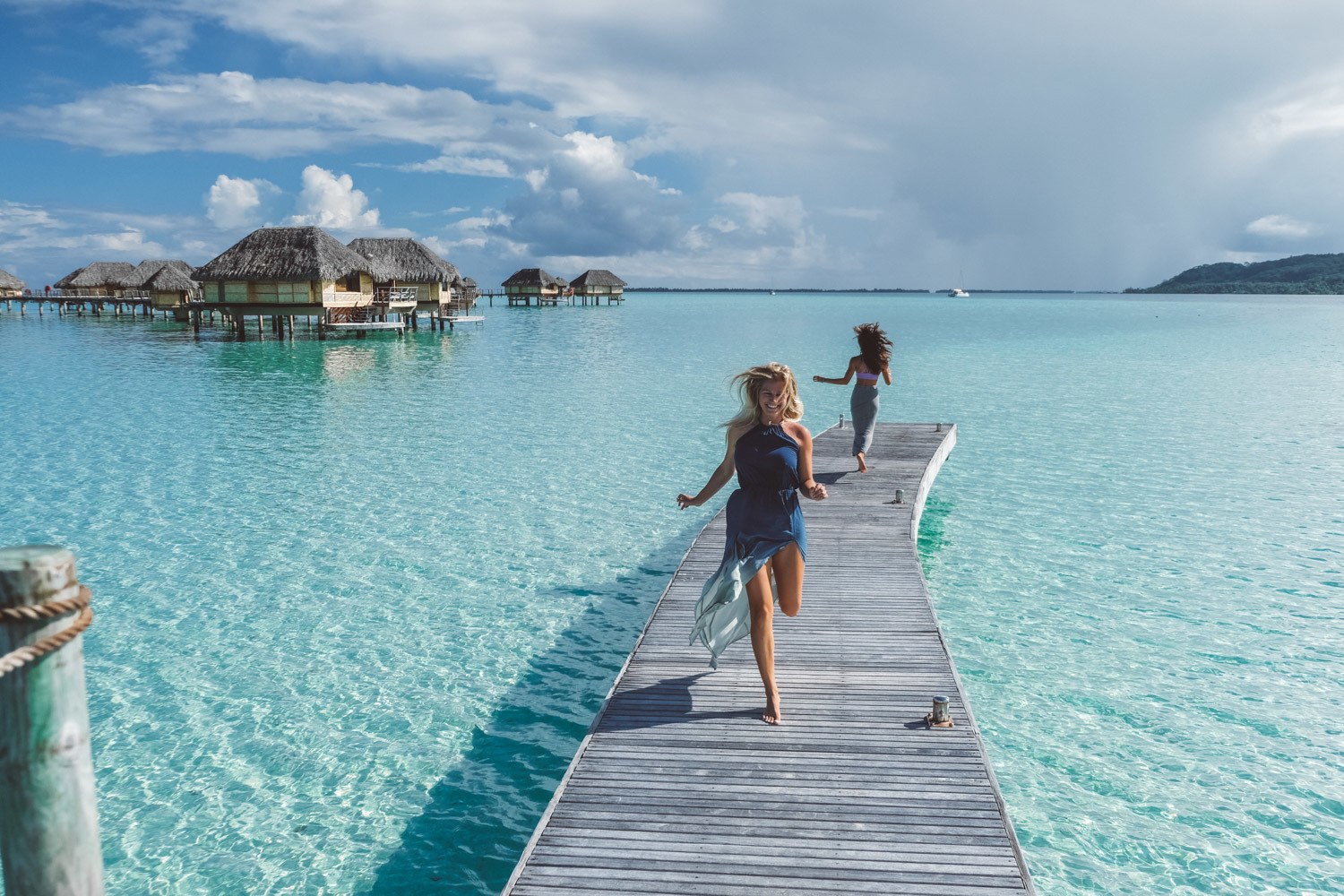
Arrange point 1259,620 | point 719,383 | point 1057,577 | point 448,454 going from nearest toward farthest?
point 1259,620
point 1057,577
point 448,454
point 719,383

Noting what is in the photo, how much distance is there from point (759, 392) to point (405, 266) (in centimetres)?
5312

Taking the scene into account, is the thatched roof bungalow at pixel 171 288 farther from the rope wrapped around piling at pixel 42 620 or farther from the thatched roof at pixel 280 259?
the rope wrapped around piling at pixel 42 620

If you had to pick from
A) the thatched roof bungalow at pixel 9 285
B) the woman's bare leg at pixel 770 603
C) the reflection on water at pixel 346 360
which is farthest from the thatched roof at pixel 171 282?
the woman's bare leg at pixel 770 603

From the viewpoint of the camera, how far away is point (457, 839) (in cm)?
522

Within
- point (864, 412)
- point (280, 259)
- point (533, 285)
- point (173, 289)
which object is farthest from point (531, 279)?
point (864, 412)

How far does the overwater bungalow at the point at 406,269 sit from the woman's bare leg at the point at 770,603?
50.3m

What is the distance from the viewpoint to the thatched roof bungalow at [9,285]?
6956 centimetres

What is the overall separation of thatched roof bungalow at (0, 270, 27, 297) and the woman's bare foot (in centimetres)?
8590

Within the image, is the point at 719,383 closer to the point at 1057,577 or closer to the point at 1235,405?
the point at 1235,405

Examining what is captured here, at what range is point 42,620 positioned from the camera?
2.11 meters

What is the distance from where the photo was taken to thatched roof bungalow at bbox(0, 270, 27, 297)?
6956cm

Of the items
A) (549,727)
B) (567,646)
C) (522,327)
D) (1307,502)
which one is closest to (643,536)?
(567,646)

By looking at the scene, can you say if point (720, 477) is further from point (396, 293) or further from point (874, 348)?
point (396, 293)

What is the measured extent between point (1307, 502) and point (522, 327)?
5366 cm
